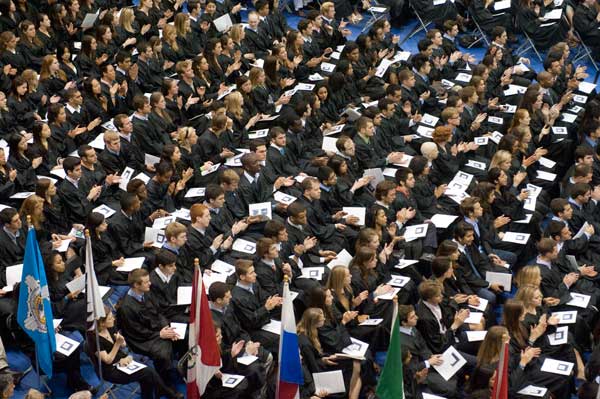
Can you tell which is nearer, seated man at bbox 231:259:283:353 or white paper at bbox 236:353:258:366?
white paper at bbox 236:353:258:366

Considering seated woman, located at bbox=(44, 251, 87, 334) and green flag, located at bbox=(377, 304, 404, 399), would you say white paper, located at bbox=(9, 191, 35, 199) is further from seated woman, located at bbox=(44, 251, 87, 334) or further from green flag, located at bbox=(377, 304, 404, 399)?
green flag, located at bbox=(377, 304, 404, 399)

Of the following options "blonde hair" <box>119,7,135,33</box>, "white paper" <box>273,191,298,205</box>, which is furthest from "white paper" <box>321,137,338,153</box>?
"blonde hair" <box>119,7,135,33</box>

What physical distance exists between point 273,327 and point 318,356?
99 centimetres

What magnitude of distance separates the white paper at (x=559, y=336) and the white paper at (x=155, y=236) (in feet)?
18.1

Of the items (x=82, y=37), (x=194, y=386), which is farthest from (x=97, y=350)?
(x=82, y=37)

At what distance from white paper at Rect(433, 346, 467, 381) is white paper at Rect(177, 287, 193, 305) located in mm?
3357

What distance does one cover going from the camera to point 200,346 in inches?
444

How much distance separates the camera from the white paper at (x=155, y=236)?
14.4 meters

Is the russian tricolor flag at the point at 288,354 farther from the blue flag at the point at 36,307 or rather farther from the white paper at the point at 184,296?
the blue flag at the point at 36,307

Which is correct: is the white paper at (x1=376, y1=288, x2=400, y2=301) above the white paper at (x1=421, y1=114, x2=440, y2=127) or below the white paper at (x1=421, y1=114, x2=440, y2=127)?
above

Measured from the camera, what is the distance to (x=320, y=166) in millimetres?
16219

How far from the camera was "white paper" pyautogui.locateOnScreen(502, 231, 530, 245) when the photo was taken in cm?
→ 1536

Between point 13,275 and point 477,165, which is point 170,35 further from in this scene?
point 13,275

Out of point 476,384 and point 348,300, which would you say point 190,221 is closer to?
point 348,300
